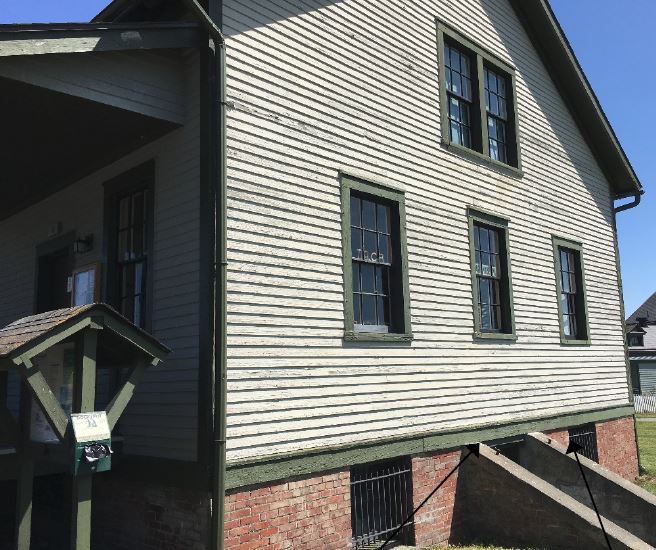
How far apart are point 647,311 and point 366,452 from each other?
4836cm

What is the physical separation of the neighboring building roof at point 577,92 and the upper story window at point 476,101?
1.58 metres

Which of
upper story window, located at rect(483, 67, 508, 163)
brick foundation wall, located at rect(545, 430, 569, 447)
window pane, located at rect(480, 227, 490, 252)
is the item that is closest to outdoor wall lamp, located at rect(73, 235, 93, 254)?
window pane, located at rect(480, 227, 490, 252)

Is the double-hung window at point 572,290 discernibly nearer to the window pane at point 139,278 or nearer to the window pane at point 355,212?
the window pane at point 355,212

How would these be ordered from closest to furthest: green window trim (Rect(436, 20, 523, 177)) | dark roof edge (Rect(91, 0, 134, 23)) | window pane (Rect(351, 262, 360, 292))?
1. dark roof edge (Rect(91, 0, 134, 23))
2. window pane (Rect(351, 262, 360, 292))
3. green window trim (Rect(436, 20, 523, 177))

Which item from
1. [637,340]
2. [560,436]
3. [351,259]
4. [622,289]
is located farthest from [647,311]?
[351,259]

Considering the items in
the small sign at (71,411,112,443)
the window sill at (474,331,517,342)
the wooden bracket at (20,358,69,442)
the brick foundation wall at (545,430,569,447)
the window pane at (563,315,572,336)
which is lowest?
the brick foundation wall at (545,430,569,447)

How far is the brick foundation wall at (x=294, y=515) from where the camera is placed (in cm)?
668

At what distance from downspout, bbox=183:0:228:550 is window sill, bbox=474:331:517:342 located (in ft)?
16.2

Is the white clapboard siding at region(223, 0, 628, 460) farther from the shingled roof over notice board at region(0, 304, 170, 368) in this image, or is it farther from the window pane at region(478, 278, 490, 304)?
the shingled roof over notice board at region(0, 304, 170, 368)

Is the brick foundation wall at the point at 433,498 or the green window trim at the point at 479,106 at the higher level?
the green window trim at the point at 479,106

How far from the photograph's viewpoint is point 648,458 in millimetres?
16609

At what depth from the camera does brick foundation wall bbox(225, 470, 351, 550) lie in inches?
263

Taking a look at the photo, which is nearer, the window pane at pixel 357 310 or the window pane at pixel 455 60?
the window pane at pixel 357 310

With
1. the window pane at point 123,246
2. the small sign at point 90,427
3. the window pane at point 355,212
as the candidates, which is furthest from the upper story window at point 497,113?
the small sign at point 90,427
